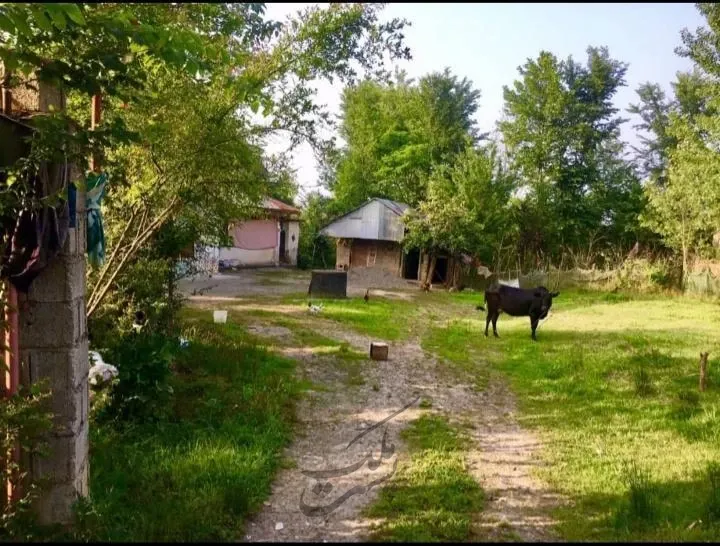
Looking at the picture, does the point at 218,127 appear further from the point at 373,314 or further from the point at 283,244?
the point at 283,244

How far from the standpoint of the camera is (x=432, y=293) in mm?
22688

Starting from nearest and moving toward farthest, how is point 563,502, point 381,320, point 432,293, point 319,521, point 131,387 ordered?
point 319,521
point 563,502
point 131,387
point 381,320
point 432,293

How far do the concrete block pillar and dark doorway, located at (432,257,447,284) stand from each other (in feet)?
71.3

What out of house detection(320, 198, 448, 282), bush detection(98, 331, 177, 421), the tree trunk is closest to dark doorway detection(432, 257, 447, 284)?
house detection(320, 198, 448, 282)

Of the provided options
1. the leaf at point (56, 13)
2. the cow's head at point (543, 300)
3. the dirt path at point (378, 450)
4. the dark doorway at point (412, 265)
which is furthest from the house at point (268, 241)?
the leaf at point (56, 13)

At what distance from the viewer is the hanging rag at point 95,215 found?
4809mm

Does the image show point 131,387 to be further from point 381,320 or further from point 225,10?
point 381,320

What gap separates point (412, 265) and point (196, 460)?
866 inches

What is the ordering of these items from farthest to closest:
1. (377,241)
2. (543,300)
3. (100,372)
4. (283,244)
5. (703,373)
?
(283,244) < (377,241) < (543,300) < (703,373) < (100,372)

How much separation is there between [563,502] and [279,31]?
656 cm

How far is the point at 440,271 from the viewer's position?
2556 centimetres

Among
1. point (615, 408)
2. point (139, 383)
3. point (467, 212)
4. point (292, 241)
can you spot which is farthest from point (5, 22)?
point (292, 241)

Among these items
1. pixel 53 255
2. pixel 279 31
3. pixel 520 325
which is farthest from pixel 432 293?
pixel 53 255

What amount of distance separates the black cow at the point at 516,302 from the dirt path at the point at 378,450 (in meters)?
3.25
